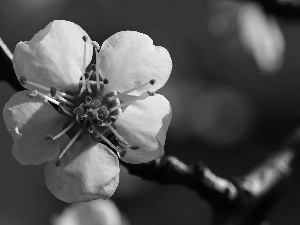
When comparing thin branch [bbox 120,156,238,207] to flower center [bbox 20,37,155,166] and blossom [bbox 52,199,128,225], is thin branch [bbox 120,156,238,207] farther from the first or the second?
blossom [bbox 52,199,128,225]

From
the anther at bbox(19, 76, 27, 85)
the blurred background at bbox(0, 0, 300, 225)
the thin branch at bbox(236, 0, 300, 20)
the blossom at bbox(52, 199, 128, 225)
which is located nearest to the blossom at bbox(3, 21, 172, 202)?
the anther at bbox(19, 76, 27, 85)

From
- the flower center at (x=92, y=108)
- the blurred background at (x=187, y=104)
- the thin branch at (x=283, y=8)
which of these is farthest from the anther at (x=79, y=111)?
the blurred background at (x=187, y=104)

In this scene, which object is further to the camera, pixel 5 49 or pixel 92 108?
pixel 92 108

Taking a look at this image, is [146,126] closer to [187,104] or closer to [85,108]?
[85,108]

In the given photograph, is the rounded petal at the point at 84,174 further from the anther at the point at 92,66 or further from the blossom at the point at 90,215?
the blossom at the point at 90,215

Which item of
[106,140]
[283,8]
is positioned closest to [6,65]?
[106,140]

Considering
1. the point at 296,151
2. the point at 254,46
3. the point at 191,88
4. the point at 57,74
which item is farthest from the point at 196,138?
the point at 57,74

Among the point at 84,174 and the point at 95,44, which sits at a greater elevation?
the point at 95,44
